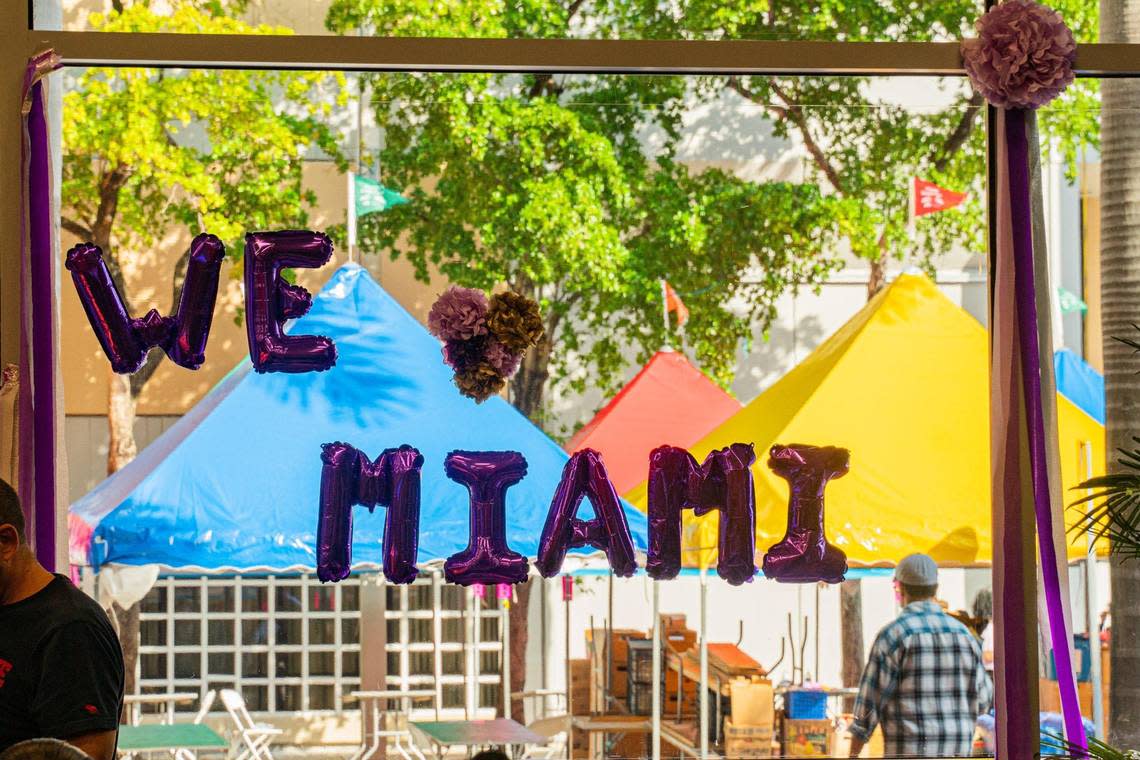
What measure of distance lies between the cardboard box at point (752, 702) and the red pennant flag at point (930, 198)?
209 centimetres

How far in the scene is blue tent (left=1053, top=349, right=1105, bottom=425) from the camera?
226 inches

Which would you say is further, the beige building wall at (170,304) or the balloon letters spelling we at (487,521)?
the beige building wall at (170,304)

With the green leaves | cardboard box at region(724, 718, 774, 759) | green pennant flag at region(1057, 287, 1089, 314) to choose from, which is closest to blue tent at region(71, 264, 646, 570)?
the green leaves

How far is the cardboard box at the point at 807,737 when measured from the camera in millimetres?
6195

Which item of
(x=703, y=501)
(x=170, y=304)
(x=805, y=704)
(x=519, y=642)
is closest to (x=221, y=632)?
(x=519, y=642)

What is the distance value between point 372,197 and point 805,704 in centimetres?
290

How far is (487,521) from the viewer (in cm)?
351

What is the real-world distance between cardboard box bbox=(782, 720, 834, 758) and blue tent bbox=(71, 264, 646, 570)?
5.24 feet

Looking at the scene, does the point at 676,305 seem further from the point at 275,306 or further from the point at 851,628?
the point at 275,306

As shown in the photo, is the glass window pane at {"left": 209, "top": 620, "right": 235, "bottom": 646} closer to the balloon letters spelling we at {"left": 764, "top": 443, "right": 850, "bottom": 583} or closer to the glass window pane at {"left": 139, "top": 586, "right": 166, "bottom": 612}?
the glass window pane at {"left": 139, "top": 586, "right": 166, "bottom": 612}

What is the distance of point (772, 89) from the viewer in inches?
160

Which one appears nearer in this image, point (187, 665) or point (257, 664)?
point (187, 665)

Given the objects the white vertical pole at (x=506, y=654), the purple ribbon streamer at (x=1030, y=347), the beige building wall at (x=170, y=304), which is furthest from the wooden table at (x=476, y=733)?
the purple ribbon streamer at (x=1030, y=347)

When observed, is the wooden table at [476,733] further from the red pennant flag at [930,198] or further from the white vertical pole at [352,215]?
the red pennant flag at [930,198]
